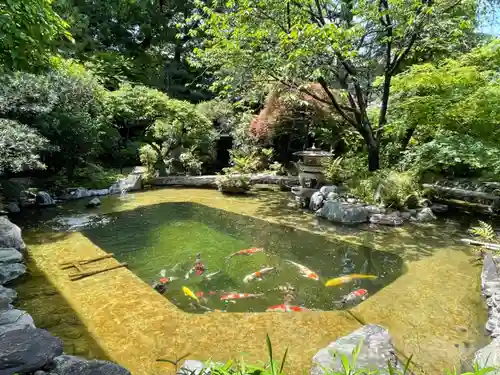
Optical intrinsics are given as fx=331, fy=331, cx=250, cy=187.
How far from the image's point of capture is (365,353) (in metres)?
2.37

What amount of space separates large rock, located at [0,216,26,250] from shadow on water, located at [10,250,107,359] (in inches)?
36.5

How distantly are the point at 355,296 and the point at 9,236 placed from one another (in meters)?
5.02

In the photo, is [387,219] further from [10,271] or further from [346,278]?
[10,271]

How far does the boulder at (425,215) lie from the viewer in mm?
6838

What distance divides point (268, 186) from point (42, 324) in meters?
8.56

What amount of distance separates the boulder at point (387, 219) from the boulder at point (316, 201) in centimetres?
128

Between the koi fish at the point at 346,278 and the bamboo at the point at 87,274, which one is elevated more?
the bamboo at the point at 87,274

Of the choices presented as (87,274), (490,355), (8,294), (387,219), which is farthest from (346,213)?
(8,294)

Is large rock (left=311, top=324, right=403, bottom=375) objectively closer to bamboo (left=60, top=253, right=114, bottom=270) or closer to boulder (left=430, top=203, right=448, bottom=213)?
bamboo (left=60, top=253, right=114, bottom=270)

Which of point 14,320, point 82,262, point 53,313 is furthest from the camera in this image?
point 82,262

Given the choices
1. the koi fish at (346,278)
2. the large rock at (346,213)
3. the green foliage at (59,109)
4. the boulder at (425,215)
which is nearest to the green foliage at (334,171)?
the large rock at (346,213)

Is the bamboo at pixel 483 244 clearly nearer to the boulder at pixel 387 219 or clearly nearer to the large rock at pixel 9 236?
the boulder at pixel 387 219

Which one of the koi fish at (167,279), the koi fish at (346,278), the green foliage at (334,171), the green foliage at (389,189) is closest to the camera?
the koi fish at (346,278)

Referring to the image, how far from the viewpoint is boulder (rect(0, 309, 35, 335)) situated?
2.71 m
